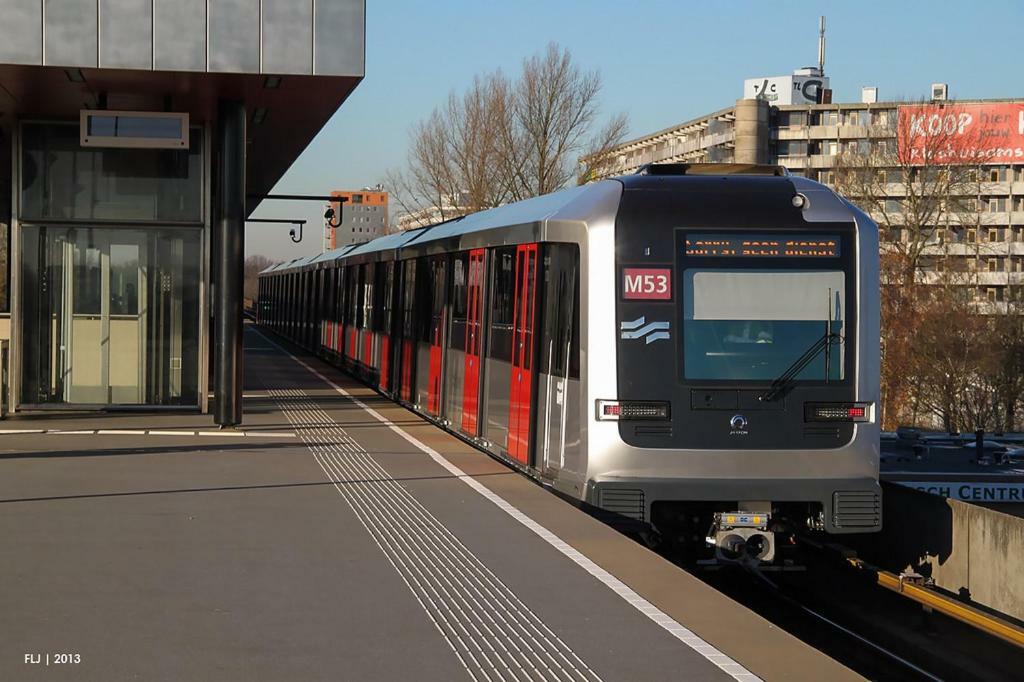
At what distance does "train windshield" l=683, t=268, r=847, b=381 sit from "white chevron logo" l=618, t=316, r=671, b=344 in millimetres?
182

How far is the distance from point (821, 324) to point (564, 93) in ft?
146

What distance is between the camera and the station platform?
679 centimetres

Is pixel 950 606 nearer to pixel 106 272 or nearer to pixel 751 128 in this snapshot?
pixel 106 272

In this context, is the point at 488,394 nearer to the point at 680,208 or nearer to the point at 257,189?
the point at 680,208

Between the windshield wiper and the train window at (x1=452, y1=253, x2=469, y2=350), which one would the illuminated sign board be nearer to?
the windshield wiper

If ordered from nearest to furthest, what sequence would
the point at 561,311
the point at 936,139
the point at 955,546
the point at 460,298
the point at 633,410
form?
the point at 633,410 < the point at 561,311 < the point at 955,546 < the point at 460,298 < the point at 936,139

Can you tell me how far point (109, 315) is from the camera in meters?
19.7

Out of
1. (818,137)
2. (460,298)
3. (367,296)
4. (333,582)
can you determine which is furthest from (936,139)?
(818,137)

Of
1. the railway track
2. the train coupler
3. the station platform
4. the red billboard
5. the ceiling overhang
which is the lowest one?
the railway track

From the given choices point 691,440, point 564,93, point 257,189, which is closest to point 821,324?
point 691,440

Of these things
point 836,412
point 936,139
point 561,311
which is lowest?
point 836,412

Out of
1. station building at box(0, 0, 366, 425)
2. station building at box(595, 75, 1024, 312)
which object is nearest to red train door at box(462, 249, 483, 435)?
station building at box(0, 0, 366, 425)

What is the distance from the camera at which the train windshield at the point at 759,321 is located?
11.6 m

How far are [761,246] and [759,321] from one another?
63cm
